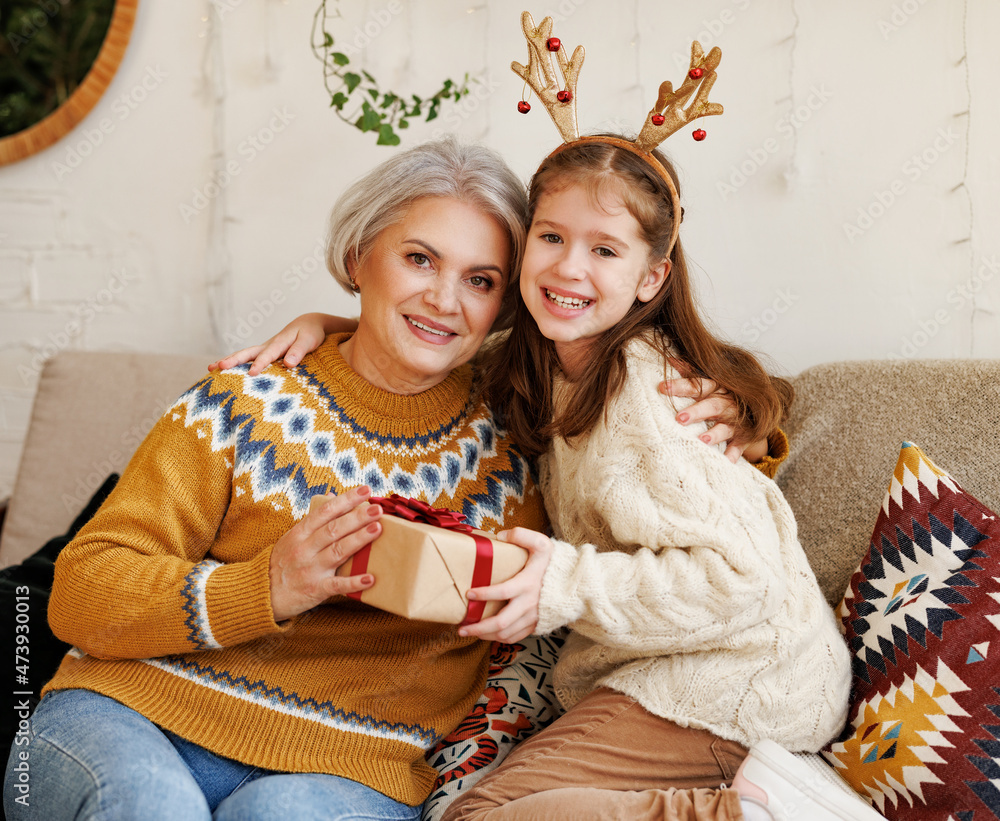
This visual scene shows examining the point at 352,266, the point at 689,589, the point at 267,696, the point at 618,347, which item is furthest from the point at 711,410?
the point at 267,696

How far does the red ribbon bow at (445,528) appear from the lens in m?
1.01

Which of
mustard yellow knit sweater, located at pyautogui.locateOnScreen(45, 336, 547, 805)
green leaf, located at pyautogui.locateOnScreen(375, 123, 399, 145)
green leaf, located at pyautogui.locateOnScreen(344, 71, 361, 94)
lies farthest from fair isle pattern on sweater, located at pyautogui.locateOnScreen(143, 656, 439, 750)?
green leaf, located at pyautogui.locateOnScreen(344, 71, 361, 94)

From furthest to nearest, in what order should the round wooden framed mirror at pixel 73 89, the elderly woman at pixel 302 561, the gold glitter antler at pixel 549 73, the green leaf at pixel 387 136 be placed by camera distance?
the round wooden framed mirror at pixel 73 89 → the green leaf at pixel 387 136 → the gold glitter antler at pixel 549 73 → the elderly woman at pixel 302 561

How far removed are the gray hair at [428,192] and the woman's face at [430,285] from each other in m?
0.02

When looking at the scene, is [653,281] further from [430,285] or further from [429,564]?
[429,564]

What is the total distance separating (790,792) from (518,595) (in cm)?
48

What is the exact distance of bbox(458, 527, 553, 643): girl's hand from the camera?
103cm

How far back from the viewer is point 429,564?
0.96m

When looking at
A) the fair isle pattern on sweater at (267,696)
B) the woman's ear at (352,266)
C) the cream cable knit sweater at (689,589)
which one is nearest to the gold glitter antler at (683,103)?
the cream cable knit sweater at (689,589)

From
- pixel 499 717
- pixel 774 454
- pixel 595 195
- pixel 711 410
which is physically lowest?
pixel 499 717

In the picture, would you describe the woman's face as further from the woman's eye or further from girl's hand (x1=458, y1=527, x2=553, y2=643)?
girl's hand (x1=458, y1=527, x2=553, y2=643)

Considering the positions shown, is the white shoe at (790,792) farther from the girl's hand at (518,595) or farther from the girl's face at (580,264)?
the girl's face at (580,264)

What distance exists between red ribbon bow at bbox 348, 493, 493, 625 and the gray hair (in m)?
0.55

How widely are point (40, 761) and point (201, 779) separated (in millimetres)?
223
